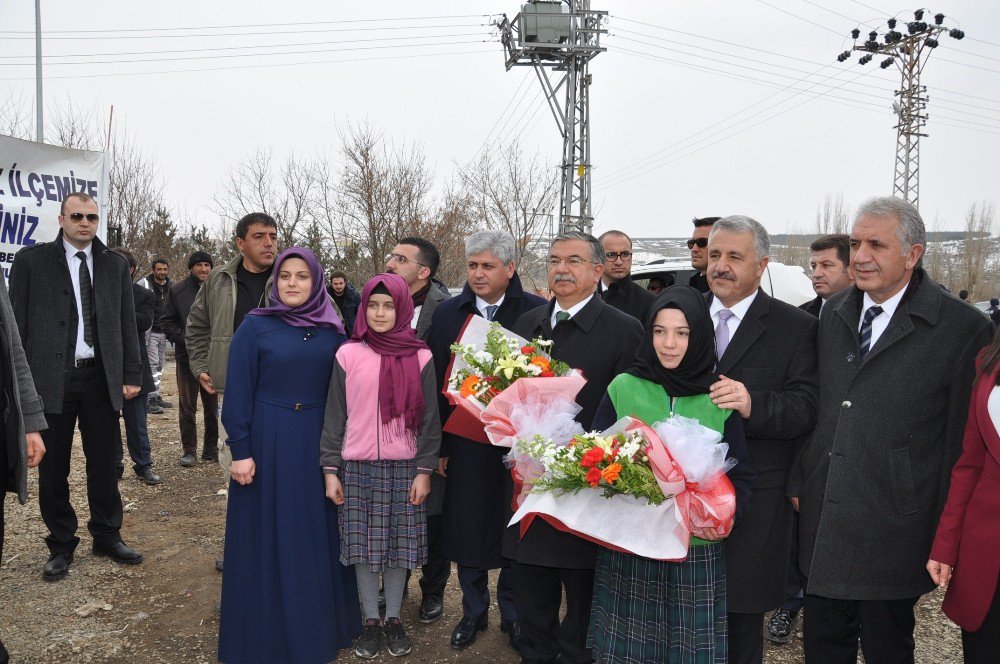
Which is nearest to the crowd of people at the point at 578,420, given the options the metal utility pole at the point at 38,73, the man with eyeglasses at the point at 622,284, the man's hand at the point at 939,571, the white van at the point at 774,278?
the man's hand at the point at 939,571

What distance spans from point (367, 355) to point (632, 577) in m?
1.74

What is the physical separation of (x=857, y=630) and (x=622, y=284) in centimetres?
322

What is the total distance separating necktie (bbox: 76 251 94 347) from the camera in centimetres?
488

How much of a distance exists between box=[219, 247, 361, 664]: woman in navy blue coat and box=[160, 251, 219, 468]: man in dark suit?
174 inches

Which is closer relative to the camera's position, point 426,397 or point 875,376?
point 875,376

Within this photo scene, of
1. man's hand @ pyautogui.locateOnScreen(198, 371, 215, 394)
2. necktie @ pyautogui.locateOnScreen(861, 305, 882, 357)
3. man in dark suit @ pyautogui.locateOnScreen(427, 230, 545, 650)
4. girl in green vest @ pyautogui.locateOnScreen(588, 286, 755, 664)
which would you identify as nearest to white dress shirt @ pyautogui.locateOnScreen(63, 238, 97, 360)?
man's hand @ pyautogui.locateOnScreen(198, 371, 215, 394)

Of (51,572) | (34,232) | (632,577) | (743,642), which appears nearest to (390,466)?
(632,577)

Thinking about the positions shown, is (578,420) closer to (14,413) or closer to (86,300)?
(14,413)

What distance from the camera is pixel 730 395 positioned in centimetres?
283

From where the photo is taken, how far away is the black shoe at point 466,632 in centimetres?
411

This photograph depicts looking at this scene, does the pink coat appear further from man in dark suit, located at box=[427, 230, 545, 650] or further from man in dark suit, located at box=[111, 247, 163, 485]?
man in dark suit, located at box=[111, 247, 163, 485]

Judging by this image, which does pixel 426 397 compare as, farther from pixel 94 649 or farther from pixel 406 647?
pixel 94 649

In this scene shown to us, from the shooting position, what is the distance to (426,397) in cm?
391

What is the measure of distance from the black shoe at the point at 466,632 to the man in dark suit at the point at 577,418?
724 millimetres
